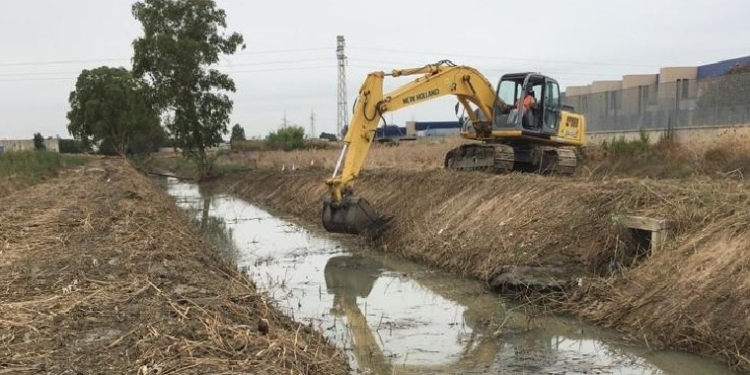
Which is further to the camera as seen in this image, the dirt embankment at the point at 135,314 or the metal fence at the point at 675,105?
the metal fence at the point at 675,105

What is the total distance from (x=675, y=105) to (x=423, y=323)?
19789 mm

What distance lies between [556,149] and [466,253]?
558 centimetres

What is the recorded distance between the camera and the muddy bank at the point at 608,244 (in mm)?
7062

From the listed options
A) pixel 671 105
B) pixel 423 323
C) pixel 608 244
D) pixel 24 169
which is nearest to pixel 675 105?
pixel 671 105

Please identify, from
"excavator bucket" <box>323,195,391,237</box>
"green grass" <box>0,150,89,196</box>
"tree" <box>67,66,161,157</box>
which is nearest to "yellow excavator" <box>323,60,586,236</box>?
"excavator bucket" <box>323,195,391,237</box>

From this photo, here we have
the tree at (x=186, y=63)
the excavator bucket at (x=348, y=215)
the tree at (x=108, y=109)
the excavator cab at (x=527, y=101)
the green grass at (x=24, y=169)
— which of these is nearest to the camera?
the excavator bucket at (x=348, y=215)

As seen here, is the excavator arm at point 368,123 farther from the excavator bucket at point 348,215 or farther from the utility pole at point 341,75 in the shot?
the utility pole at point 341,75

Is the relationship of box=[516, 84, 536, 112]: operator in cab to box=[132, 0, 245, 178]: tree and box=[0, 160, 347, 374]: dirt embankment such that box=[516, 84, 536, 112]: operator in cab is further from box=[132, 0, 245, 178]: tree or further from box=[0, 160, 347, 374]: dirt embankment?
box=[132, 0, 245, 178]: tree

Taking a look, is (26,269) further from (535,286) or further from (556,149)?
(556,149)

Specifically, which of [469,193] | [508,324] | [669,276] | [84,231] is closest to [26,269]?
[84,231]

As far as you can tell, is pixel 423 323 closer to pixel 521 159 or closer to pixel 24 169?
pixel 521 159

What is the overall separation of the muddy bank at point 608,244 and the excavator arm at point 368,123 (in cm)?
128

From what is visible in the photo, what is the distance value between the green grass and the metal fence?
22.8 metres

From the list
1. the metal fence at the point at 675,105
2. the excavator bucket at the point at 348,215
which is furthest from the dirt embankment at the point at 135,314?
the metal fence at the point at 675,105
